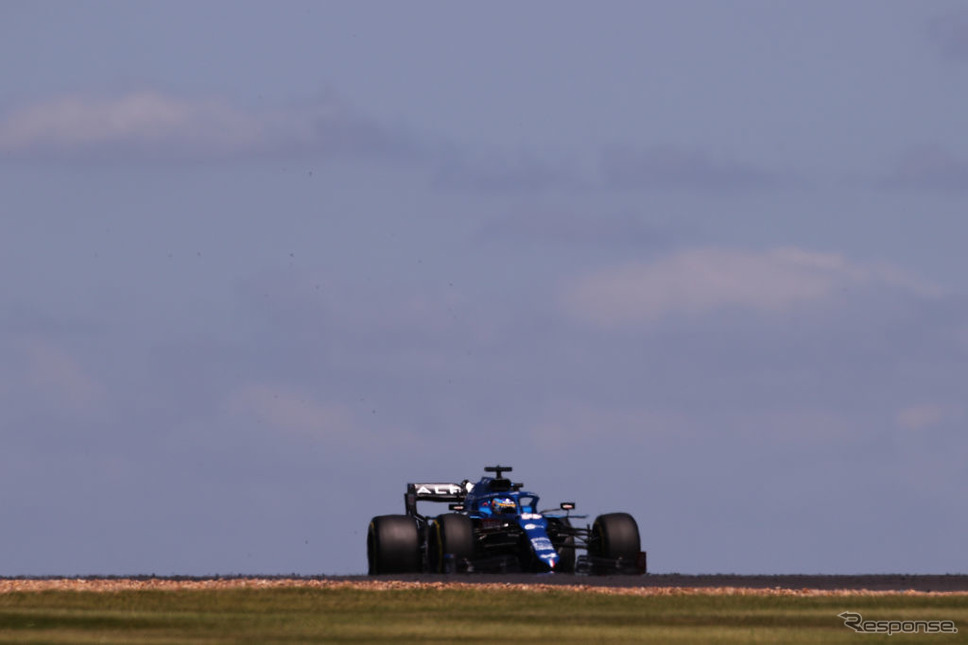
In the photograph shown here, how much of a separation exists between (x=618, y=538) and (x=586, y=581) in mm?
4308

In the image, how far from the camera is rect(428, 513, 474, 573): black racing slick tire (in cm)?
3953

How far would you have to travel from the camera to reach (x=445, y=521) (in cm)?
3988

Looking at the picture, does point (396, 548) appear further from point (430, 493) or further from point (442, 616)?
point (442, 616)

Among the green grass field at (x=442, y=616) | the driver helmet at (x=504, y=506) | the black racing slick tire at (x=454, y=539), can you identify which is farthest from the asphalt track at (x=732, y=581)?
the green grass field at (x=442, y=616)

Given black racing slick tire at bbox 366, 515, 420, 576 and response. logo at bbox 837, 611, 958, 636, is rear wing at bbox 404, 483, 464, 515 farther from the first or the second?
response. logo at bbox 837, 611, 958, 636

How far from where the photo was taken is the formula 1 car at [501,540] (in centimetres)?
3997

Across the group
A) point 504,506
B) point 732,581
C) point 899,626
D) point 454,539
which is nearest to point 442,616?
point 899,626

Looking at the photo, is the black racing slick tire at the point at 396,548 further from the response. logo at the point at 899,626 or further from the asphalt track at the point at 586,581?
the response. logo at the point at 899,626

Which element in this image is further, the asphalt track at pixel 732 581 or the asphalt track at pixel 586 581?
the asphalt track at pixel 732 581

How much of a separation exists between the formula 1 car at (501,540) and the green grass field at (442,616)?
18.5ft

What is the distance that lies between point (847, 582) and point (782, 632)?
1440 centimetres

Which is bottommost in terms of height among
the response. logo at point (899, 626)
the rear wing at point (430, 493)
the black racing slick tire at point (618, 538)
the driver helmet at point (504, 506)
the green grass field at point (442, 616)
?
the response. logo at point (899, 626)

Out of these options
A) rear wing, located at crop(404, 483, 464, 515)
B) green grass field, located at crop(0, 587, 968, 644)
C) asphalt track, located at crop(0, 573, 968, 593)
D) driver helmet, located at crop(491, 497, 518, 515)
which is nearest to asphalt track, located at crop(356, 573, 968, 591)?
asphalt track, located at crop(0, 573, 968, 593)

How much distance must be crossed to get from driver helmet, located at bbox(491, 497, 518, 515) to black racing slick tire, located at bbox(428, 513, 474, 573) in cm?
217
